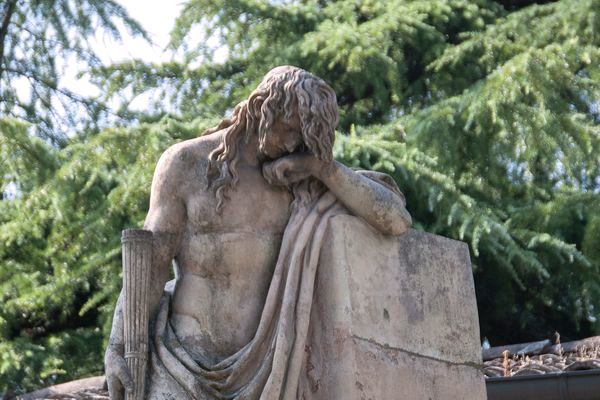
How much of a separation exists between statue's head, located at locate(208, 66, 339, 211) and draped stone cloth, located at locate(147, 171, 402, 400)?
1.07ft

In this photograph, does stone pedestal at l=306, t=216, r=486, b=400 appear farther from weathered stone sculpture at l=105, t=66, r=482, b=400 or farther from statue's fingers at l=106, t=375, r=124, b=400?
statue's fingers at l=106, t=375, r=124, b=400

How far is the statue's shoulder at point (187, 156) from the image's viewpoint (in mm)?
8883

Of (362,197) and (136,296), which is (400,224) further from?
(136,296)

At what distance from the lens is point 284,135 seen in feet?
28.8

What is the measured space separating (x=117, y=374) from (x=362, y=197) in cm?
132

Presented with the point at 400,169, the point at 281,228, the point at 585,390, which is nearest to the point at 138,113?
the point at 400,169

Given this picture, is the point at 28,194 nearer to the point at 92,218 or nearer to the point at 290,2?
the point at 92,218

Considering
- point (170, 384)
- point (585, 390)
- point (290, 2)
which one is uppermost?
point (290, 2)

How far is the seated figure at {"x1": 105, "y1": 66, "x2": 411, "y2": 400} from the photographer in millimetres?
8586

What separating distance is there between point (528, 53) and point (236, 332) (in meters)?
10.2

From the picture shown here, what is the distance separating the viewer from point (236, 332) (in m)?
8.70

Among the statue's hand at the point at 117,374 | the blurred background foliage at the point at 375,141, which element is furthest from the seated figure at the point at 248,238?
the blurred background foliage at the point at 375,141

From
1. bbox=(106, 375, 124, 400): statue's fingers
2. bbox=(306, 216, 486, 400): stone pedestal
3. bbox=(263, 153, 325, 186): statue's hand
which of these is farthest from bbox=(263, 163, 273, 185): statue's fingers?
bbox=(106, 375, 124, 400): statue's fingers

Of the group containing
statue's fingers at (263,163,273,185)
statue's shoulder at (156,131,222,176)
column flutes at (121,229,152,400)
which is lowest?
column flutes at (121,229,152,400)
